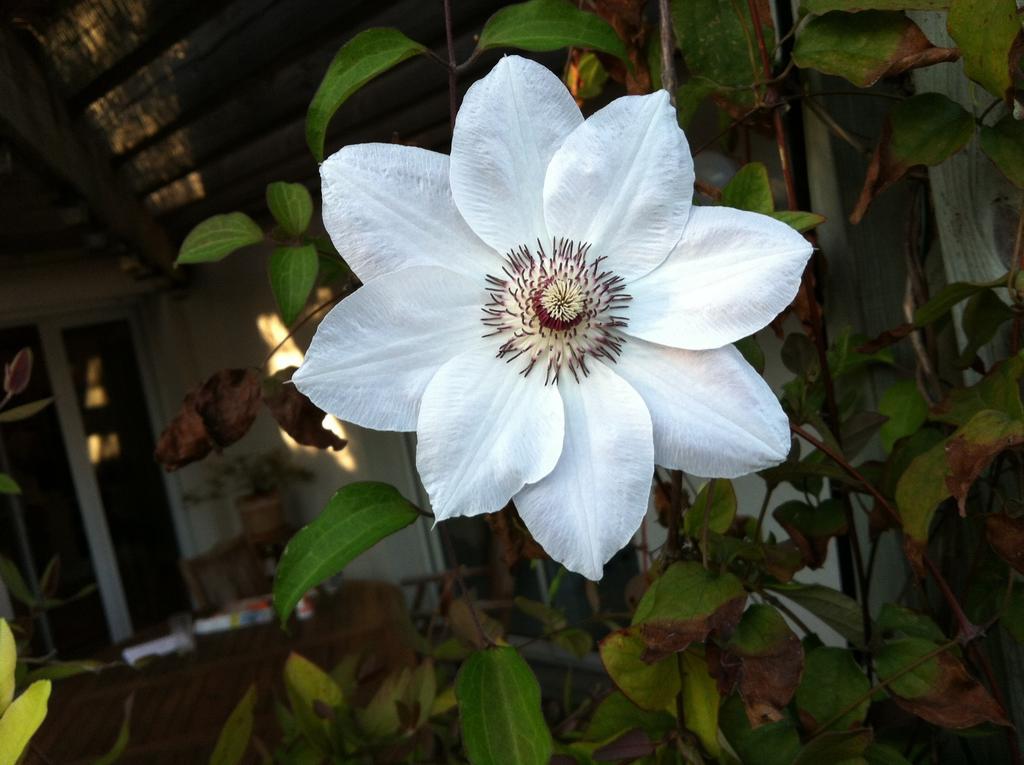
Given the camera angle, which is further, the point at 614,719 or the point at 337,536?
the point at 614,719

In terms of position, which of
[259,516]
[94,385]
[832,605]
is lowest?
[259,516]

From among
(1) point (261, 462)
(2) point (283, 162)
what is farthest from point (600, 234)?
(1) point (261, 462)

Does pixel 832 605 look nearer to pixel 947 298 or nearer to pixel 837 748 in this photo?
pixel 837 748

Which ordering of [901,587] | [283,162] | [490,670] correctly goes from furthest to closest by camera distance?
[283,162] → [901,587] → [490,670]

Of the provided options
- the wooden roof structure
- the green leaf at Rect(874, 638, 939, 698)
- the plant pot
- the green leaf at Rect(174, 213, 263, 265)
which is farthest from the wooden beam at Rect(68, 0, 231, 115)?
the plant pot

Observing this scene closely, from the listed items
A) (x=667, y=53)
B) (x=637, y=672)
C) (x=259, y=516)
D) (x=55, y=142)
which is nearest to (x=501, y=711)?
(x=637, y=672)

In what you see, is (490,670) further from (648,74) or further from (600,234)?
(648,74)
